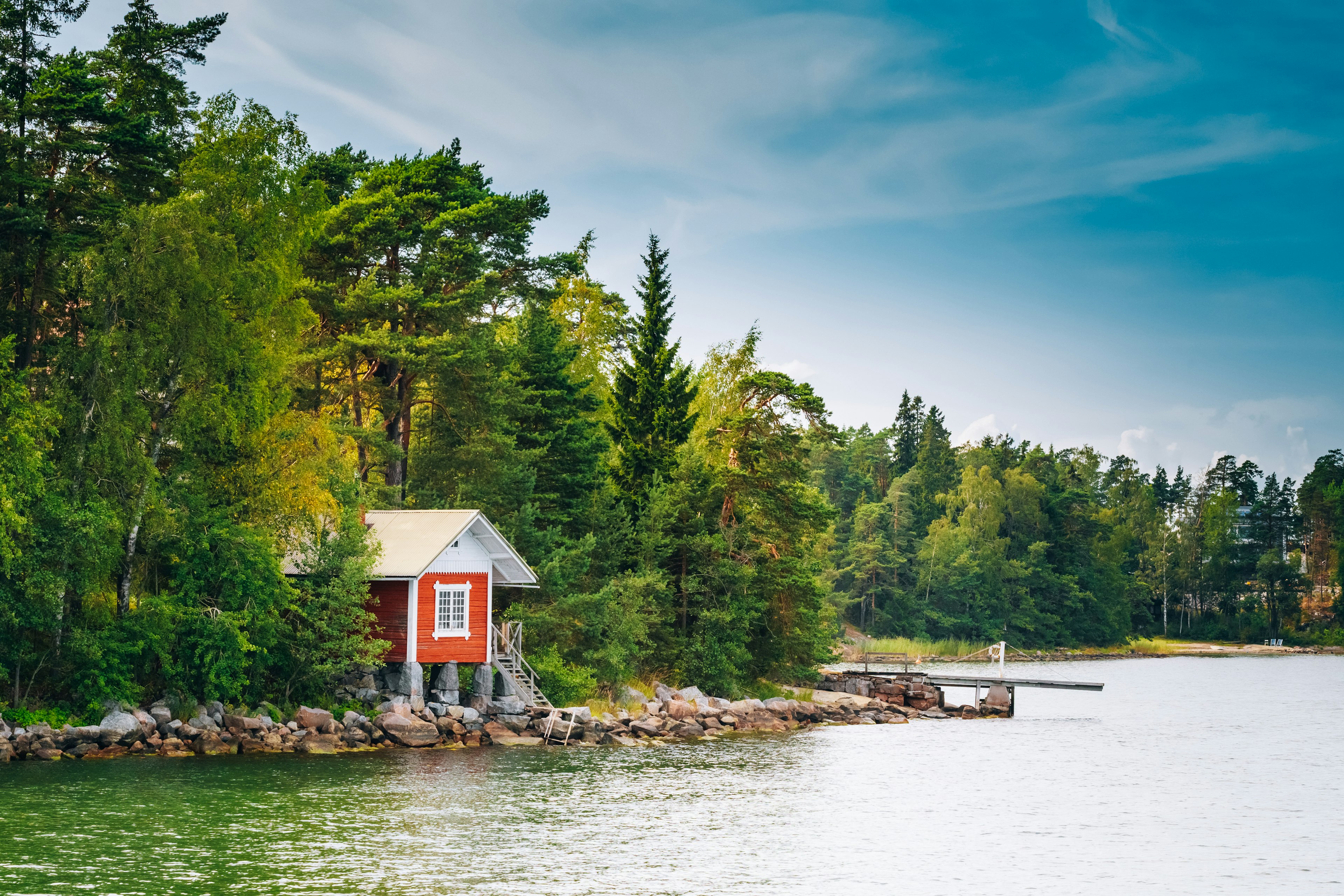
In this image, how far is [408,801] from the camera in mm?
26438

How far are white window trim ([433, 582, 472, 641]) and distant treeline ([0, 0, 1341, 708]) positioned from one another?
8.05 feet

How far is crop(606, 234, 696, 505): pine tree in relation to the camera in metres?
49.4

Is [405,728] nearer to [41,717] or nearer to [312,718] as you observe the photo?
[312,718]

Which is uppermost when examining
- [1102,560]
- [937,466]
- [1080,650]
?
[937,466]

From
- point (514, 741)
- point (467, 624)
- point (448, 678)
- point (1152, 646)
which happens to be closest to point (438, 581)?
point (467, 624)

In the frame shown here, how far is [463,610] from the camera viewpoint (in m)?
38.4

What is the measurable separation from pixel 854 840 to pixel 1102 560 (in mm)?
101562

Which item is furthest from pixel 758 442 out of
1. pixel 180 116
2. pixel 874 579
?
pixel 874 579

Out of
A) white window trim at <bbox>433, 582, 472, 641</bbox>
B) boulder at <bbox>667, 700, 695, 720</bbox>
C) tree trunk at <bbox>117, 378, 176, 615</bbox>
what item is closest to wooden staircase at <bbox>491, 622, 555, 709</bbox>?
white window trim at <bbox>433, 582, 472, 641</bbox>

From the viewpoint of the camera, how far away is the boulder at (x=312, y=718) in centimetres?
3412

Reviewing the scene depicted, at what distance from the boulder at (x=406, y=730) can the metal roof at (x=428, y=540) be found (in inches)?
164

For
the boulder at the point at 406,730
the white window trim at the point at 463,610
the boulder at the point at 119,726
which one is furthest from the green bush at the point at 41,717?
the white window trim at the point at 463,610

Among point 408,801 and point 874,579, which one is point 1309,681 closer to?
point 874,579

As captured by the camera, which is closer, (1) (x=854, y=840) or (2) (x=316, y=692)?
(1) (x=854, y=840)
